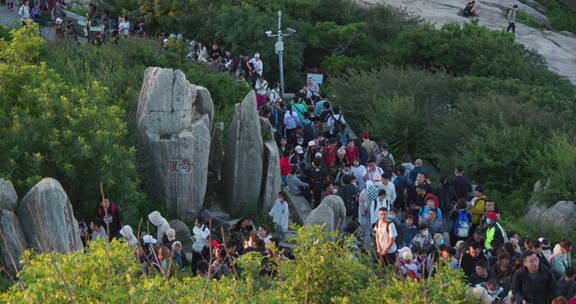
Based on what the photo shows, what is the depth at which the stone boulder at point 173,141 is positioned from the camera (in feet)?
71.8

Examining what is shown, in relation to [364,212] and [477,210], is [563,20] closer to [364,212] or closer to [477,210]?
[477,210]

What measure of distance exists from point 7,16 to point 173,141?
1847 cm

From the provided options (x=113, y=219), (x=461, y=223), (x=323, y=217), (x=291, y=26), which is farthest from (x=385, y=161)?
(x=291, y=26)

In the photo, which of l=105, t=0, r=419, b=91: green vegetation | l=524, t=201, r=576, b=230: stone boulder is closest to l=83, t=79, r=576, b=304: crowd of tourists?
l=524, t=201, r=576, b=230: stone boulder

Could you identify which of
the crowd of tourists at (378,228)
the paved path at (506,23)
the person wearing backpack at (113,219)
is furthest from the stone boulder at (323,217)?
the paved path at (506,23)

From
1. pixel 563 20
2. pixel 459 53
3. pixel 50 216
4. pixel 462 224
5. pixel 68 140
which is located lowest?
pixel 563 20

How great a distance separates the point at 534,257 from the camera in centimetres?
1523

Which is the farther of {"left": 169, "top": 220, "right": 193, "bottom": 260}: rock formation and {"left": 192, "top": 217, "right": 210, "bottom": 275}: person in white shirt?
{"left": 169, "top": 220, "right": 193, "bottom": 260}: rock formation

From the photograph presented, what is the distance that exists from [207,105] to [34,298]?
40.3 feet

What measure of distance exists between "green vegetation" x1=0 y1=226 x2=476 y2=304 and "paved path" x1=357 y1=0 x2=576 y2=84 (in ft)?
107

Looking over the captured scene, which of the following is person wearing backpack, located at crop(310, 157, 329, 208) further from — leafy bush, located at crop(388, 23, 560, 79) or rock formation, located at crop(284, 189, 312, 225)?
leafy bush, located at crop(388, 23, 560, 79)

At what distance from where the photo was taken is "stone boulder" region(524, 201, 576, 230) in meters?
23.0

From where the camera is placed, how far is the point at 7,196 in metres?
17.3

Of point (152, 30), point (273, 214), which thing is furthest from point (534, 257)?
point (152, 30)
